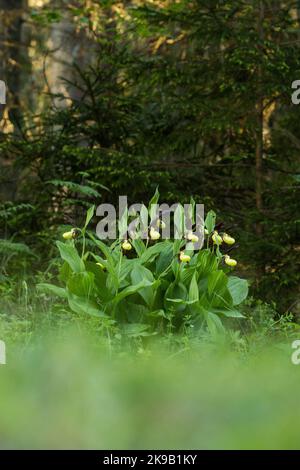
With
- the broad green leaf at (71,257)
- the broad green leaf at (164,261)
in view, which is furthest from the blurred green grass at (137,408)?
the broad green leaf at (164,261)

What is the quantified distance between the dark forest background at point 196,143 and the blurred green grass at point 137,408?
533 cm

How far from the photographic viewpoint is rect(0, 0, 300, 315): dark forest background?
8055mm

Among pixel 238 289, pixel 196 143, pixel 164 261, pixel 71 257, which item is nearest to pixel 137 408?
pixel 71 257

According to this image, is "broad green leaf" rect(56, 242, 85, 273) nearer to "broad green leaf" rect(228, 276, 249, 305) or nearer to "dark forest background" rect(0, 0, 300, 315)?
"broad green leaf" rect(228, 276, 249, 305)

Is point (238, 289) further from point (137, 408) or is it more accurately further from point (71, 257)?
point (137, 408)

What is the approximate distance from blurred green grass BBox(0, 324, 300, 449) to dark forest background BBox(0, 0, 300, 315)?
5328 millimetres

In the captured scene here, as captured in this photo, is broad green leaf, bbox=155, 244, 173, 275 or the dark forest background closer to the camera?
broad green leaf, bbox=155, 244, 173, 275

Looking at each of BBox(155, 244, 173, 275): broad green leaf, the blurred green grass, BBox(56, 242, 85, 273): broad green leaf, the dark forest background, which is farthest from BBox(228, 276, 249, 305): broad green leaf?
the blurred green grass

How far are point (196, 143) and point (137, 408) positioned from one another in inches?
299

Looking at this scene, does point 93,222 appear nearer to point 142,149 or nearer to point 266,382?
point 142,149

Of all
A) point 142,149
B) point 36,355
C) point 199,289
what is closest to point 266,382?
point 36,355

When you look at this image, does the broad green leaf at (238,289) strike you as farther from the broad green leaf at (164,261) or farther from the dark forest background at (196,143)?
the dark forest background at (196,143)

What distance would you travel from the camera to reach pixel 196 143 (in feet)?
30.7

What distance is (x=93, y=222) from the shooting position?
898 cm
